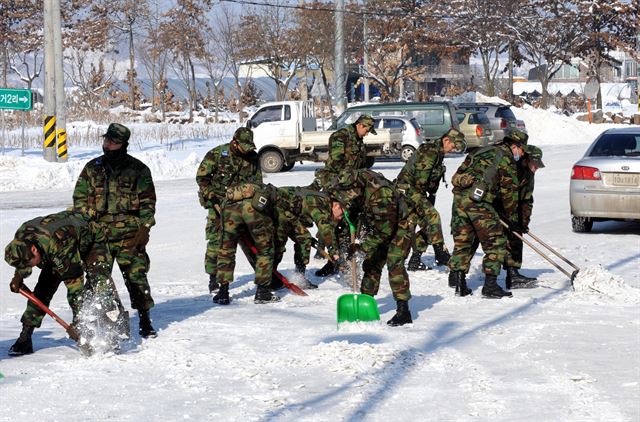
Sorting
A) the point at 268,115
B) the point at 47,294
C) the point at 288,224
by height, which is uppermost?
the point at 268,115

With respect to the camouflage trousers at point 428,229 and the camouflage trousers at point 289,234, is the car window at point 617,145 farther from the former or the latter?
the camouflage trousers at point 289,234

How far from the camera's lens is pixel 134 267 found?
9.23 m

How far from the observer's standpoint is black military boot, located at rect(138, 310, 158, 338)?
9.31 metres

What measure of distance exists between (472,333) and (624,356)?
4.45 feet

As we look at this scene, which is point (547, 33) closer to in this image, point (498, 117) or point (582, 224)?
point (498, 117)

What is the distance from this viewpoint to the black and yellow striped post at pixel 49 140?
2850 cm

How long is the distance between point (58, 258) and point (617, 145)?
948 centimetres

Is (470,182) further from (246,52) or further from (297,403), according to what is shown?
(246,52)

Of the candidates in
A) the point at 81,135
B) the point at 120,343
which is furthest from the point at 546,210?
the point at 81,135

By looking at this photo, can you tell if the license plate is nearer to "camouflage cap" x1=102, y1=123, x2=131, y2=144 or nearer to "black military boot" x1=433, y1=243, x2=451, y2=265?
"black military boot" x1=433, y1=243, x2=451, y2=265

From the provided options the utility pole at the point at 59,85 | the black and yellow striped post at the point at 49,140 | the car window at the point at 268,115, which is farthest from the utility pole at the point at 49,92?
the car window at the point at 268,115

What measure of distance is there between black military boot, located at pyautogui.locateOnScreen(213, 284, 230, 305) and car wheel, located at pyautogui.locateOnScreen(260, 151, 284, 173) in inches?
725

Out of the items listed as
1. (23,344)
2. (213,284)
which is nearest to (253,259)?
(213,284)

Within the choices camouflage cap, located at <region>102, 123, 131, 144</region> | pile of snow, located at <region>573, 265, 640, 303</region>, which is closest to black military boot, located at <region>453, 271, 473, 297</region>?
pile of snow, located at <region>573, 265, 640, 303</region>
